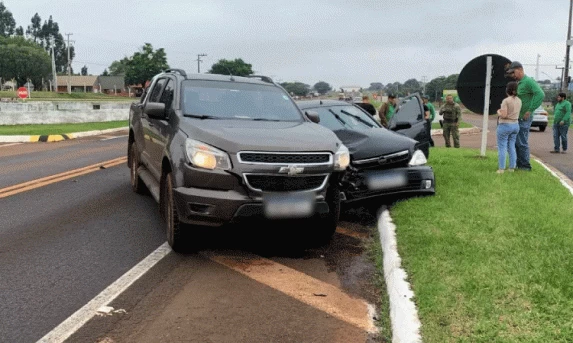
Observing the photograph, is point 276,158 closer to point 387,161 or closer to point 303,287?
point 303,287

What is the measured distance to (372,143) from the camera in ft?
24.4

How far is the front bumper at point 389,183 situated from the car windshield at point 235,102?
43.1 inches

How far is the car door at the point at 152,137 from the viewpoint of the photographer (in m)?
6.63

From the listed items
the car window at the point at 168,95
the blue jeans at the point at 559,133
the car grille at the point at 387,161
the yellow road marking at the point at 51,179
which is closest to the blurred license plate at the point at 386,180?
the car grille at the point at 387,161

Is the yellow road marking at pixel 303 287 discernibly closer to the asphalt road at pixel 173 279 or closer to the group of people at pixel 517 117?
the asphalt road at pixel 173 279

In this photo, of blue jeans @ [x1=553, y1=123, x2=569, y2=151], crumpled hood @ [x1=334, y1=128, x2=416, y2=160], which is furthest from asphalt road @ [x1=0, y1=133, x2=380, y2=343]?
blue jeans @ [x1=553, y1=123, x2=569, y2=151]

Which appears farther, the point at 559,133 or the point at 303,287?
the point at 559,133

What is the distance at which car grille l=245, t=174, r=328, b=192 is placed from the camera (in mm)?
5176

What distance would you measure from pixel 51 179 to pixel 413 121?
6.68m

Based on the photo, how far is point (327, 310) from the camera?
14.1ft

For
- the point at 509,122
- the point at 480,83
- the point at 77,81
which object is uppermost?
the point at 77,81

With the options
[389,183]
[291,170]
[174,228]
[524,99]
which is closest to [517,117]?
[524,99]

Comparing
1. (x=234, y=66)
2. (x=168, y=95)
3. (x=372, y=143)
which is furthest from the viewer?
(x=234, y=66)

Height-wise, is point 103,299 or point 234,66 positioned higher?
point 234,66
